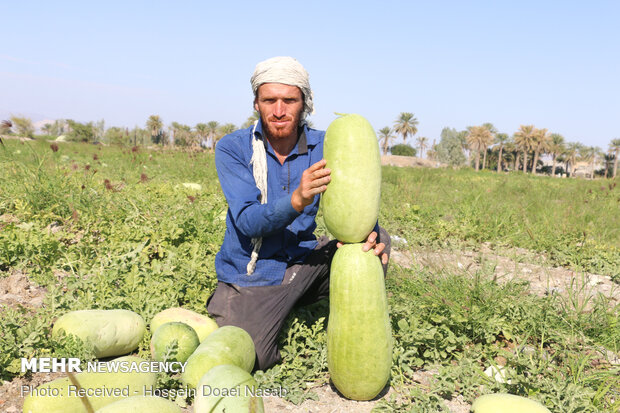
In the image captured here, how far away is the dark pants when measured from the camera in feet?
10.0

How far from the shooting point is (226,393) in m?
1.95

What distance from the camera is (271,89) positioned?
10.2 feet

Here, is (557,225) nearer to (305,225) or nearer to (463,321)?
(463,321)

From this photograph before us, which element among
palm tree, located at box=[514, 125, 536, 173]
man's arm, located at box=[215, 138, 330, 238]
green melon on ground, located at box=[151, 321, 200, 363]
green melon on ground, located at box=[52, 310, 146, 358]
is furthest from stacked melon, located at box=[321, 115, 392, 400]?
palm tree, located at box=[514, 125, 536, 173]

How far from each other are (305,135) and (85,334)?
2.17 metres

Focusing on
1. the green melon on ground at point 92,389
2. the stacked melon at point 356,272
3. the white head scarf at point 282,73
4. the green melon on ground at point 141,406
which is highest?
the white head scarf at point 282,73

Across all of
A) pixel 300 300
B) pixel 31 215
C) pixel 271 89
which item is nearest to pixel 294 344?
pixel 300 300

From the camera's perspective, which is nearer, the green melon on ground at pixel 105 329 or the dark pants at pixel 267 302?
the green melon on ground at pixel 105 329

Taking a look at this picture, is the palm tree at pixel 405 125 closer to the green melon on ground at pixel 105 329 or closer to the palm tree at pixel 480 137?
the palm tree at pixel 480 137

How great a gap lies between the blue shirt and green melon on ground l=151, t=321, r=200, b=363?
0.68 meters

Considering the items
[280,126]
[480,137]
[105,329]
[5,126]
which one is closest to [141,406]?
[105,329]

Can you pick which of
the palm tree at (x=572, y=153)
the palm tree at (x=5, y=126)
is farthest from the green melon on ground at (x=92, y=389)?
the palm tree at (x=572, y=153)

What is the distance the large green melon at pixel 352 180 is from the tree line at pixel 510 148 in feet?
234

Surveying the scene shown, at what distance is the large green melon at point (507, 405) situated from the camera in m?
2.15
